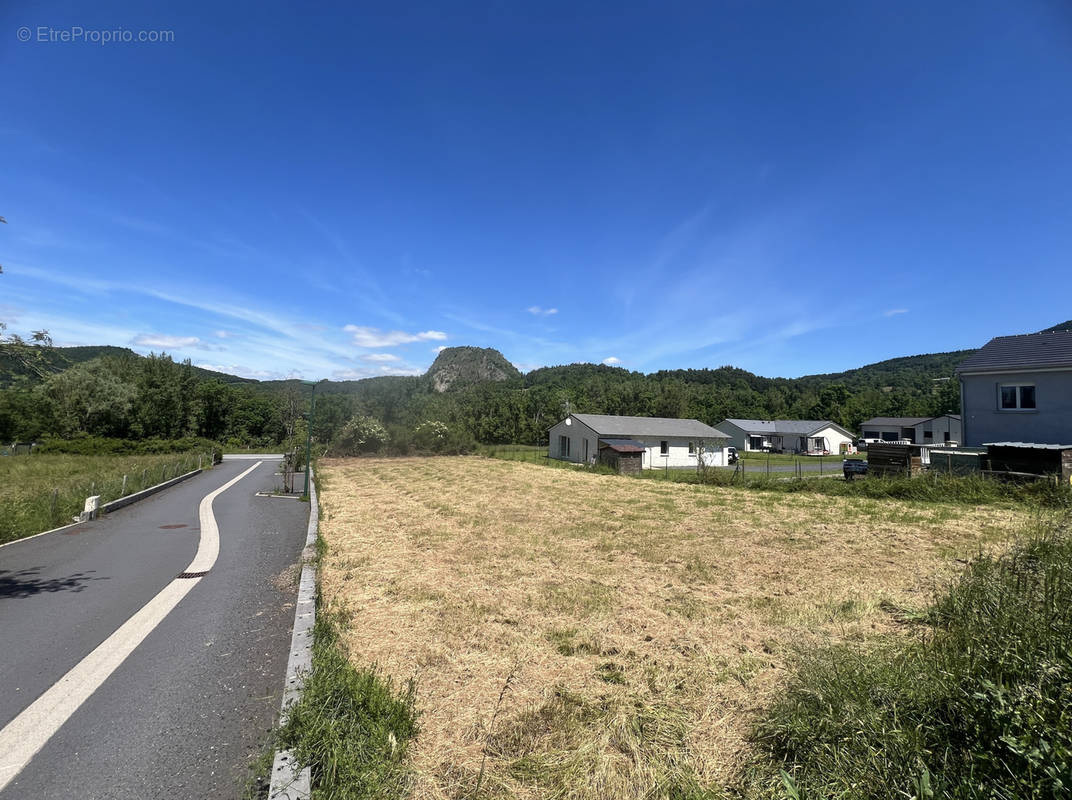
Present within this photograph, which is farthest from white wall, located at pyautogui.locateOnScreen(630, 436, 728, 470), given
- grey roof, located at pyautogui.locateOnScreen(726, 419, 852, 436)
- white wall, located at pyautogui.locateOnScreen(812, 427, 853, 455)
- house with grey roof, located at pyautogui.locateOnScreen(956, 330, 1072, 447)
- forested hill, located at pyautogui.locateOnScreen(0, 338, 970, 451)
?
white wall, located at pyautogui.locateOnScreen(812, 427, 853, 455)

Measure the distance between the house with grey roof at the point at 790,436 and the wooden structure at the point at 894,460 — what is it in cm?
3633

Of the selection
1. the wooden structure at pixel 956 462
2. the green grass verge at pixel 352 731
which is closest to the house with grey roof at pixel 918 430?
the wooden structure at pixel 956 462

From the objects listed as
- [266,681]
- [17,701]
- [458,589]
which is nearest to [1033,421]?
[458,589]

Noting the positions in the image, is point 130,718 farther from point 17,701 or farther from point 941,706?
point 941,706

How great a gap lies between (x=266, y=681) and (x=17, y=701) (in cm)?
176

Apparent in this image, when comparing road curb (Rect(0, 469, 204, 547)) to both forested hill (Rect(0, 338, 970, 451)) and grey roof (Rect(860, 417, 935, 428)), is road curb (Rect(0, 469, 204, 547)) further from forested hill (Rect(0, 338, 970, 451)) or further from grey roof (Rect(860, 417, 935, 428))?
grey roof (Rect(860, 417, 935, 428))

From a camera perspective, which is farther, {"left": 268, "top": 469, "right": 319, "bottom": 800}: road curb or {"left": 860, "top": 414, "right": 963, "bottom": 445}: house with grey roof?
{"left": 860, "top": 414, "right": 963, "bottom": 445}: house with grey roof

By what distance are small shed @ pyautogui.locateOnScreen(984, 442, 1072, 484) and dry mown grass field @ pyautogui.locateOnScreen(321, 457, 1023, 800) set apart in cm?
446

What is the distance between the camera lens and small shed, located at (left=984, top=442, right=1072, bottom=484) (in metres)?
14.6

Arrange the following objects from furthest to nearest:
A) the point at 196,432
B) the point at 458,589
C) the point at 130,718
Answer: the point at 196,432, the point at 458,589, the point at 130,718

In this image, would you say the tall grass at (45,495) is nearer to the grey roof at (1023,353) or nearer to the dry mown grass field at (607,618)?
the dry mown grass field at (607,618)

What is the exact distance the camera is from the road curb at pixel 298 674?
259cm

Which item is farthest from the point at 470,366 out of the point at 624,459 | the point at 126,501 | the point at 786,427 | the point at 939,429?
the point at 126,501

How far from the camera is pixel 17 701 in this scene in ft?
11.7
